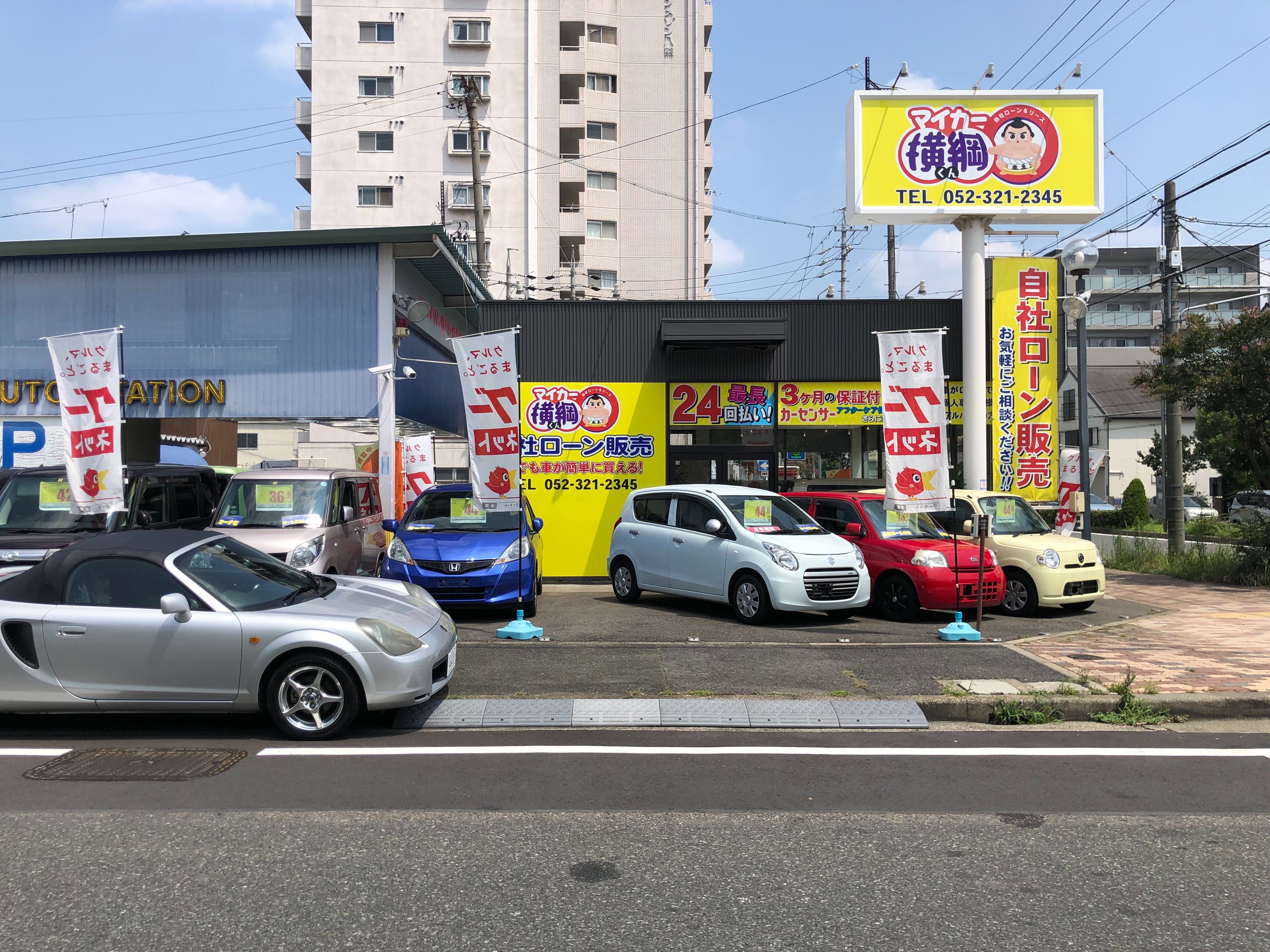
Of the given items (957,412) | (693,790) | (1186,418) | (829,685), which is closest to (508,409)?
(829,685)

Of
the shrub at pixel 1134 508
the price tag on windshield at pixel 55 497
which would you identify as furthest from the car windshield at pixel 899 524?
the shrub at pixel 1134 508

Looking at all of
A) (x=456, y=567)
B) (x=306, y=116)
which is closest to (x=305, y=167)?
(x=306, y=116)

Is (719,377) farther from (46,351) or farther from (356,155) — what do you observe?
(356,155)

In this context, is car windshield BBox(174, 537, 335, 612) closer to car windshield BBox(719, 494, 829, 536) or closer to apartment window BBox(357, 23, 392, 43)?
car windshield BBox(719, 494, 829, 536)

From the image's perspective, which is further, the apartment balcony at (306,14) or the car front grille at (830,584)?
the apartment balcony at (306,14)

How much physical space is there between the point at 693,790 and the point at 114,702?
13.3 ft

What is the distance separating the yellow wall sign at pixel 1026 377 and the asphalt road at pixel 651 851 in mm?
9945

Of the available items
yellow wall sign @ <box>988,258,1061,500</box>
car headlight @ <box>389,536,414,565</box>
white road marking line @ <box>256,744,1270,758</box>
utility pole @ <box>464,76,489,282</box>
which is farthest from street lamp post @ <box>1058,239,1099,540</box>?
utility pole @ <box>464,76,489,282</box>

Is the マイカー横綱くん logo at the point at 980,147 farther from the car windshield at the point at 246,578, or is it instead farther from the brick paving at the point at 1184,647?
the car windshield at the point at 246,578

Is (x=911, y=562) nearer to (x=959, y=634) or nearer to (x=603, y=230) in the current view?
(x=959, y=634)

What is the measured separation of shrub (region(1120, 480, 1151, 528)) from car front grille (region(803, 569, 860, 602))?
28.8 m

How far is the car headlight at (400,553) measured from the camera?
1141cm

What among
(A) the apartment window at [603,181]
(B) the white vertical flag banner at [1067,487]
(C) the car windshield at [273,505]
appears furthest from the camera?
(A) the apartment window at [603,181]

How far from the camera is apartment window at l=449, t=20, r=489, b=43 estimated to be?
4306cm
